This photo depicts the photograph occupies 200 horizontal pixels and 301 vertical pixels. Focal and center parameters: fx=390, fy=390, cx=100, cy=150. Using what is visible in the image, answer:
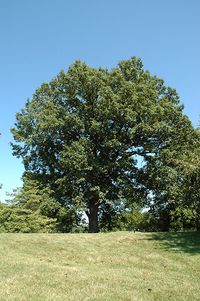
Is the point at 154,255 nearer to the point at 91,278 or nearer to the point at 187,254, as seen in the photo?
the point at 187,254

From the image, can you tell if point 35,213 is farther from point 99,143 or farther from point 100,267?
point 100,267

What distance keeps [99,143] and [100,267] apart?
69.6ft

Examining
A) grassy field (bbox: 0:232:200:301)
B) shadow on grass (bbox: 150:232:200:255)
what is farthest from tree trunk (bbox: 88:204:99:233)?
grassy field (bbox: 0:232:200:301)

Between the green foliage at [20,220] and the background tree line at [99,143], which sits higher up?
the background tree line at [99,143]

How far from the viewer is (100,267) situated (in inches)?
486

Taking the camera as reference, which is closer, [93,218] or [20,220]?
[20,220]

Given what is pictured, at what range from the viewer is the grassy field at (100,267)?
342 inches

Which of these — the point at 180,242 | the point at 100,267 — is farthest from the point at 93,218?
the point at 100,267

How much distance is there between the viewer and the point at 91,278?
10.3 meters

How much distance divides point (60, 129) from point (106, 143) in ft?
14.9

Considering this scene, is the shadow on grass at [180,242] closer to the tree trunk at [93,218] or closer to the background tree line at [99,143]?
the background tree line at [99,143]

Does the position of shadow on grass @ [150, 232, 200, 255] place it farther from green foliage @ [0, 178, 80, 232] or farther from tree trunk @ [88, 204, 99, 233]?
tree trunk @ [88, 204, 99, 233]

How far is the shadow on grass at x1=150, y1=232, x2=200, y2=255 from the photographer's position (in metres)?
16.0

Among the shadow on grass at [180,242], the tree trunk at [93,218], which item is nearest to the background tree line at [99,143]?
the tree trunk at [93,218]
